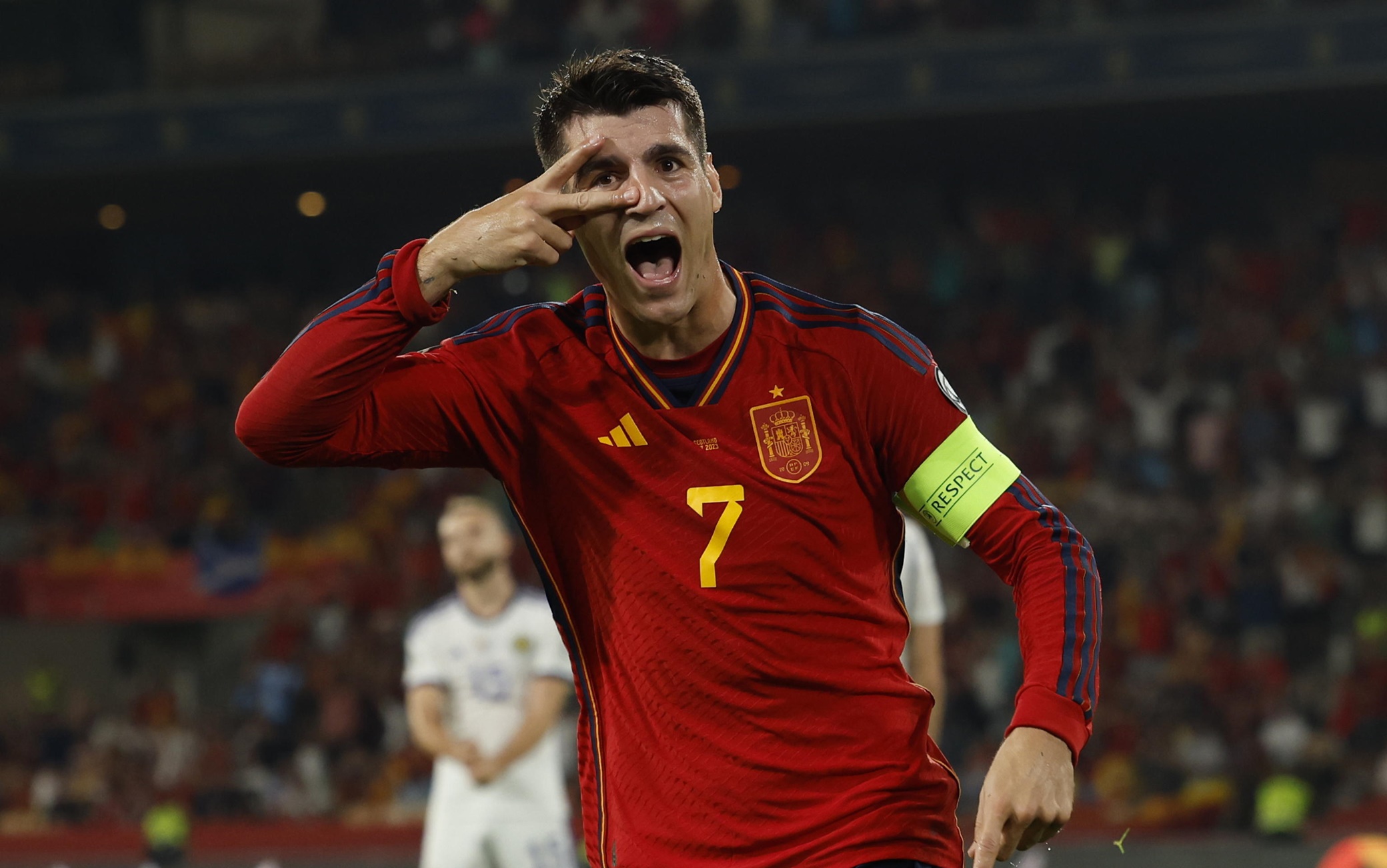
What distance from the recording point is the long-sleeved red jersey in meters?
2.64

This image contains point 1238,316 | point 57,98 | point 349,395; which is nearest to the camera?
point 349,395

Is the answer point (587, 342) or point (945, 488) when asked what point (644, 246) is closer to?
point (587, 342)

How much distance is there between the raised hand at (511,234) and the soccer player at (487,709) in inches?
184

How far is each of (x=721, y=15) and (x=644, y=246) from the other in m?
Result: 14.3

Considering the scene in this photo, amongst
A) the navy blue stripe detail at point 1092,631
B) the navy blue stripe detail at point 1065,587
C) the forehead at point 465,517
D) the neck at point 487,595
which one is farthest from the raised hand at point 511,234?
the neck at point 487,595

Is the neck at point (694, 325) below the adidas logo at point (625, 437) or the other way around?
the other way around

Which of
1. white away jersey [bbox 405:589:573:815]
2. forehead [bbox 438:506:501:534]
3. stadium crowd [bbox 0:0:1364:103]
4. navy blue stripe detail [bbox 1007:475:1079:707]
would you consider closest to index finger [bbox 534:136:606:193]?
navy blue stripe detail [bbox 1007:475:1079:707]

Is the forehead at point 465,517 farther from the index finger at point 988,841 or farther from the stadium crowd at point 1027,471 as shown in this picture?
the stadium crowd at point 1027,471

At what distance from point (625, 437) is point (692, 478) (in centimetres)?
14

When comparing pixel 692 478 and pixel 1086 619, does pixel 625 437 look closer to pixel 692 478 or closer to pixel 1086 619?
pixel 692 478

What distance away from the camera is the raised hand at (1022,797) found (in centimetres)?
233

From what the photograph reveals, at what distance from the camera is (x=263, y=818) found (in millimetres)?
13555

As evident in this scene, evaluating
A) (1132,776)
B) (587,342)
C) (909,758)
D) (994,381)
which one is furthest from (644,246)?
(994,381)

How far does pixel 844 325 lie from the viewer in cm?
283
